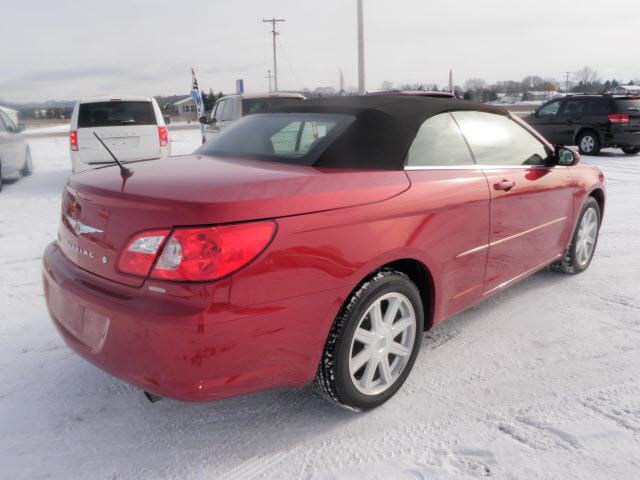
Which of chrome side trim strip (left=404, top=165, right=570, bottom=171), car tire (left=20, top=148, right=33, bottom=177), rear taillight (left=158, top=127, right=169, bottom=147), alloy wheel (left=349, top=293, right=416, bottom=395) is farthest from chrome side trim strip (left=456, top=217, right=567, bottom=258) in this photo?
car tire (left=20, top=148, right=33, bottom=177)

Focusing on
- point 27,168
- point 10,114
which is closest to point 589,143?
point 27,168

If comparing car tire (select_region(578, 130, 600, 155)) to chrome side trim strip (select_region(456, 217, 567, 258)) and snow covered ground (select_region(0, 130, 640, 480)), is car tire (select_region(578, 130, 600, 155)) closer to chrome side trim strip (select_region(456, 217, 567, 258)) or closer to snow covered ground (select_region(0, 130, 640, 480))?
chrome side trim strip (select_region(456, 217, 567, 258))

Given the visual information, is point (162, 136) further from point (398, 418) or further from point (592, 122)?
point (592, 122)

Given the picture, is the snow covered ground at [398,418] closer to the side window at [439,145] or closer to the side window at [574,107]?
the side window at [439,145]

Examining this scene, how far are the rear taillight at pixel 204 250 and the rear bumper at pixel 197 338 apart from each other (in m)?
0.07

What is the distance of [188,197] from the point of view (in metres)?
2.03

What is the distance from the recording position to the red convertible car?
77.5 inches

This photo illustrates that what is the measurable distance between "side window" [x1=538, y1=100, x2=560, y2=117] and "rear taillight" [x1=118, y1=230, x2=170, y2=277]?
1495 centimetres

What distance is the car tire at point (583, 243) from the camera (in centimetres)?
434

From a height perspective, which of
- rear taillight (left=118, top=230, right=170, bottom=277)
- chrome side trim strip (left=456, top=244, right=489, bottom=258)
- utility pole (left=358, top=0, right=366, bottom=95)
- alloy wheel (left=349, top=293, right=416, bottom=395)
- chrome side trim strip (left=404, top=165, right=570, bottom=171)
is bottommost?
alloy wheel (left=349, top=293, right=416, bottom=395)

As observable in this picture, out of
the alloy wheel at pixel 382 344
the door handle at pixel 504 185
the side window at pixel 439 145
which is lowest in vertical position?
the alloy wheel at pixel 382 344

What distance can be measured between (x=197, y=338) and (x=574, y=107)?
1477 centimetres

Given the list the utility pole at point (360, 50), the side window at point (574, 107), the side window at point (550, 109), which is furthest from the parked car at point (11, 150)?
the side window at point (574, 107)

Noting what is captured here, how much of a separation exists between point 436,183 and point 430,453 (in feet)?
4.27
